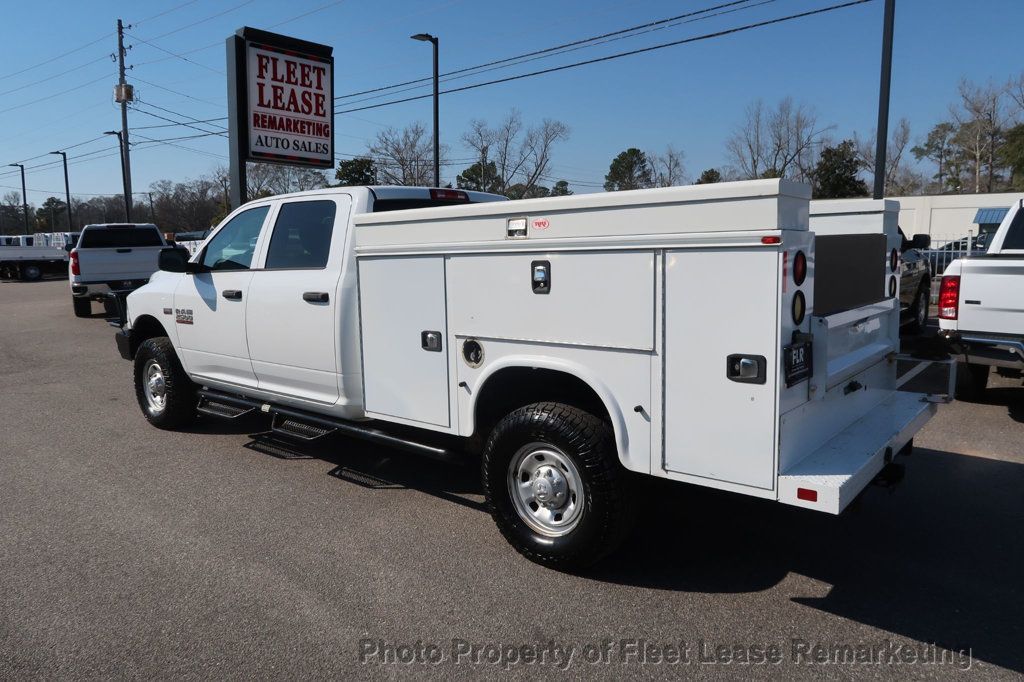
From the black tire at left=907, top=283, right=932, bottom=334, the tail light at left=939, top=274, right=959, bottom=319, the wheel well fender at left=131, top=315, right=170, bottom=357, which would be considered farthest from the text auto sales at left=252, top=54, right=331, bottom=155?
the black tire at left=907, top=283, right=932, bottom=334

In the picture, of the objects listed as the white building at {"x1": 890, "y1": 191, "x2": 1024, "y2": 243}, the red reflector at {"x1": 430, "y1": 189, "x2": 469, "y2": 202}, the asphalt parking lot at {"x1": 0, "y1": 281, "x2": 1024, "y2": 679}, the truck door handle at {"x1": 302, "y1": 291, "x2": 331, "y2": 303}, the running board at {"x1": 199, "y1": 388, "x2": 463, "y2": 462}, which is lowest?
the asphalt parking lot at {"x1": 0, "y1": 281, "x2": 1024, "y2": 679}

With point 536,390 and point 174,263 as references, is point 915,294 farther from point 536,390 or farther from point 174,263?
point 174,263

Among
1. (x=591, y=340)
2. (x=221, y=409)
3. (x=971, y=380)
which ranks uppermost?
(x=591, y=340)

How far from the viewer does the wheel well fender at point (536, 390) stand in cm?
384

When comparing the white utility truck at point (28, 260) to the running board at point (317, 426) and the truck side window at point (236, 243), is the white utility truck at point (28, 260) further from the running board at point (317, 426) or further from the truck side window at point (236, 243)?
the truck side window at point (236, 243)

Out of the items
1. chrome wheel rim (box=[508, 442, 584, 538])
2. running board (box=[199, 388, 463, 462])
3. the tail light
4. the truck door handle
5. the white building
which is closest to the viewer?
chrome wheel rim (box=[508, 442, 584, 538])

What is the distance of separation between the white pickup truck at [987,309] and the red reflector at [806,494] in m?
4.92

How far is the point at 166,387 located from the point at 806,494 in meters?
5.77

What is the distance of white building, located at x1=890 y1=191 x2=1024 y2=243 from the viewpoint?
43.8 metres

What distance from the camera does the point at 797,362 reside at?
136 inches

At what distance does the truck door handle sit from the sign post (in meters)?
5.75

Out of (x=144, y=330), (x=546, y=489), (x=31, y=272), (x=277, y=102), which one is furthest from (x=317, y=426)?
(x=31, y=272)

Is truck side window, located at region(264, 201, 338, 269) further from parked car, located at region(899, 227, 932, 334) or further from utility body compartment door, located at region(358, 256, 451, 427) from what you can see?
parked car, located at region(899, 227, 932, 334)

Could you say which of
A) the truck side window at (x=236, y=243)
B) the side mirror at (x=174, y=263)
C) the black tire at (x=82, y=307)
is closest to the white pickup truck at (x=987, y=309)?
the truck side window at (x=236, y=243)
